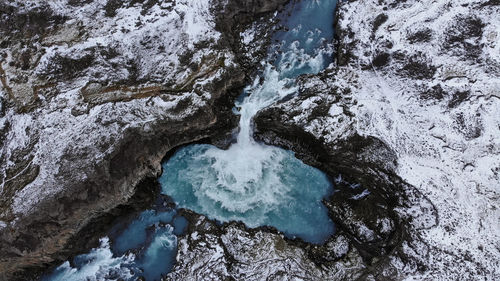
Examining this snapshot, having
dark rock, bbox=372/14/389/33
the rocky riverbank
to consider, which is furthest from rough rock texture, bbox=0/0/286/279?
dark rock, bbox=372/14/389/33

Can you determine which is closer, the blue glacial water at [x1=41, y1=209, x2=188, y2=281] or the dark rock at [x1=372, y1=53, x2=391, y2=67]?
the blue glacial water at [x1=41, y1=209, x2=188, y2=281]

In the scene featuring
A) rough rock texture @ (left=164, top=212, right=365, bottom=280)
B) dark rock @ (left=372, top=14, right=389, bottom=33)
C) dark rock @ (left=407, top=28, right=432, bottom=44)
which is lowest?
rough rock texture @ (left=164, top=212, right=365, bottom=280)

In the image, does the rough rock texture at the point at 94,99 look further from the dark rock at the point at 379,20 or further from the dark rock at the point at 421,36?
the dark rock at the point at 421,36

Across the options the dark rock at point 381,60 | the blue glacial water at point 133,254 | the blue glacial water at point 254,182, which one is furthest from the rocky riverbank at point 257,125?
the blue glacial water at point 133,254

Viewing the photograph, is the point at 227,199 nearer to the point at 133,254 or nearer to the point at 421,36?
the point at 133,254

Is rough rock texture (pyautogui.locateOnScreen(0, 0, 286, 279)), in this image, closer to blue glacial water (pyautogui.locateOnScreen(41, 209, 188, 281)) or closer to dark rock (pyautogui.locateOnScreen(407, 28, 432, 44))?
blue glacial water (pyautogui.locateOnScreen(41, 209, 188, 281))

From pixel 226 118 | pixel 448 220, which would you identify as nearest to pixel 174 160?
pixel 226 118

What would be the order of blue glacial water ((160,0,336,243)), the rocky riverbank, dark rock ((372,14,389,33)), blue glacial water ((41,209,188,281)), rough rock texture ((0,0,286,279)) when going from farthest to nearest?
1. dark rock ((372,14,389,33))
2. blue glacial water ((160,0,336,243))
3. blue glacial water ((41,209,188,281))
4. rough rock texture ((0,0,286,279))
5. the rocky riverbank
